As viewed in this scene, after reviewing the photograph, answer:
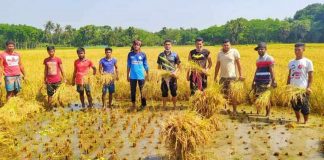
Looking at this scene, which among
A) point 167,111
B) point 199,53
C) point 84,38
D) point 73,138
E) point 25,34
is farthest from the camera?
point 25,34

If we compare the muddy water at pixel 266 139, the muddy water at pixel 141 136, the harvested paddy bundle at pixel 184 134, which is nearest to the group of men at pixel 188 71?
the muddy water at pixel 266 139

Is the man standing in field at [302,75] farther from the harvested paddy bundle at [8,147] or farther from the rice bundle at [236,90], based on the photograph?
the harvested paddy bundle at [8,147]

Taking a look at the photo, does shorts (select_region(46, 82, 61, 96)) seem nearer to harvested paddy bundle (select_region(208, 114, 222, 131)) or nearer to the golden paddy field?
the golden paddy field

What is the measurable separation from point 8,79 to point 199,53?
16.9 feet

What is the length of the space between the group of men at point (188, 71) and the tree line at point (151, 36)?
244ft

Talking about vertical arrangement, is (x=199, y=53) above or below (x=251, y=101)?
above

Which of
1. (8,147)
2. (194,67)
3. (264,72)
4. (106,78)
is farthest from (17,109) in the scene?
(264,72)

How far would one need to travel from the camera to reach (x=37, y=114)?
994cm

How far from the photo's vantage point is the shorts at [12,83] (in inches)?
383

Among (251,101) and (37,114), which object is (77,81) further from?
(251,101)

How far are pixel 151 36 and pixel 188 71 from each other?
10693 centimetres

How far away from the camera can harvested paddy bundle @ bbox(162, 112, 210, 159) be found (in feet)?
17.4

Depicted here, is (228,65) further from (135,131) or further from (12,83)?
(12,83)

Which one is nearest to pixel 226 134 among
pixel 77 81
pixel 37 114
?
pixel 77 81
